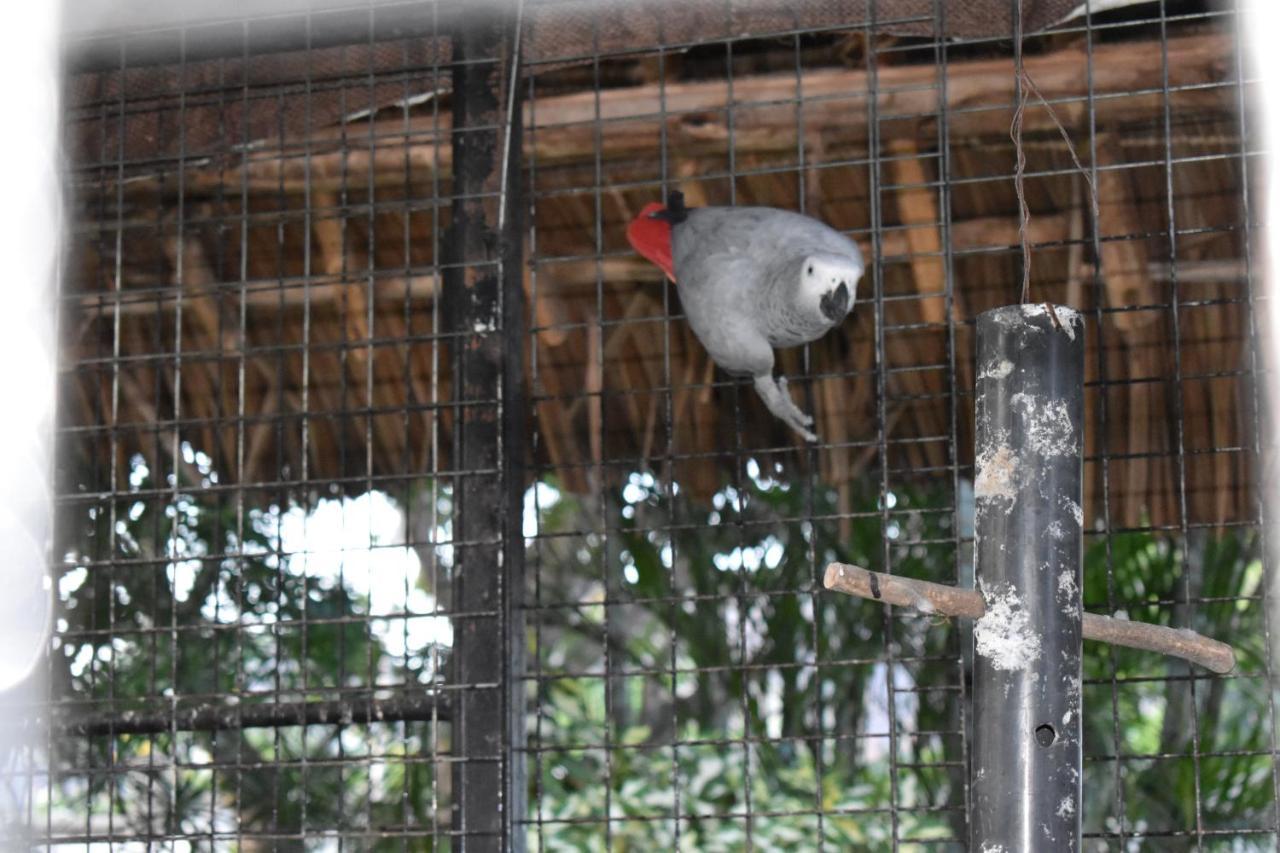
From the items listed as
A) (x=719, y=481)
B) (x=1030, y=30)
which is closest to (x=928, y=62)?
(x=1030, y=30)

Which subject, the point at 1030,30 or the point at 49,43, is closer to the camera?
the point at 49,43

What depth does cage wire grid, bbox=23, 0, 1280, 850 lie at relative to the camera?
1.78m

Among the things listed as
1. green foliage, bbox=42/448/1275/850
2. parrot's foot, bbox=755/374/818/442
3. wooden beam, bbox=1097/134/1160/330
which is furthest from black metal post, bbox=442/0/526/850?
green foliage, bbox=42/448/1275/850

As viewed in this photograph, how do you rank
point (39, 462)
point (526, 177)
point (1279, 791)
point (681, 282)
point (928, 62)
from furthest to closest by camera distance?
point (526, 177) → point (928, 62) → point (681, 282) → point (1279, 791) → point (39, 462)

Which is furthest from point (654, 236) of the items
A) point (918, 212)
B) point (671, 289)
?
point (918, 212)

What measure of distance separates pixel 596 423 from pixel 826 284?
1585 millimetres

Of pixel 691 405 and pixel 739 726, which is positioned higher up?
pixel 691 405

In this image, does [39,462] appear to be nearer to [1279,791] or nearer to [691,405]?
[1279,791]

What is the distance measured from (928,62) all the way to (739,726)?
7.99 feet

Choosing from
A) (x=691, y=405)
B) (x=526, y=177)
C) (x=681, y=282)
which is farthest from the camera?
(x=691, y=405)

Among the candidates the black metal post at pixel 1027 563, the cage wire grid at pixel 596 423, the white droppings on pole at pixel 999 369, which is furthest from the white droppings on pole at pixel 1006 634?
the cage wire grid at pixel 596 423

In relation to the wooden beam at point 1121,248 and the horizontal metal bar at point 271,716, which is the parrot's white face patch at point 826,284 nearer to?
the horizontal metal bar at point 271,716

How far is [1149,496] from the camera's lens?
2.62 meters

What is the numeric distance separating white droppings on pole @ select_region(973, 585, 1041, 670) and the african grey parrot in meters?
0.84
